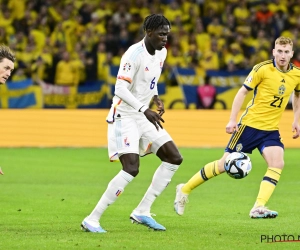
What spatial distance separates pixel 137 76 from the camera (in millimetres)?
8367

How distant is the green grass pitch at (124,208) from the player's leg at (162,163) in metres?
0.21

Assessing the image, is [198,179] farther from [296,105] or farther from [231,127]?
[296,105]

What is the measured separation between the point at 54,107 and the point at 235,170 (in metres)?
12.5

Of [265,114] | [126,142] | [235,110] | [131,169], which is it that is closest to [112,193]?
[131,169]

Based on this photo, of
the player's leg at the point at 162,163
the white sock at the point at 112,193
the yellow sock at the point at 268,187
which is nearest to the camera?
the white sock at the point at 112,193

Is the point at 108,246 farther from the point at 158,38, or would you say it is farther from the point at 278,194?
the point at 278,194

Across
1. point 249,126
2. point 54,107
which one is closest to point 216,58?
point 54,107

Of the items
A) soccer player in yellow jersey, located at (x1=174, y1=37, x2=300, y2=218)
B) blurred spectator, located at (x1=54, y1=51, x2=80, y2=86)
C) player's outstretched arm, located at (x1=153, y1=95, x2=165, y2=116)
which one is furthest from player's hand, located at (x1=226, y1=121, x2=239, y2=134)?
blurred spectator, located at (x1=54, y1=51, x2=80, y2=86)

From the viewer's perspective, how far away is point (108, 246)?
282 inches

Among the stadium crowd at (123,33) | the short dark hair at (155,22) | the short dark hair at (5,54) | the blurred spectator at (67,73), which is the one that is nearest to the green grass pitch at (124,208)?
the short dark hair at (5,54)

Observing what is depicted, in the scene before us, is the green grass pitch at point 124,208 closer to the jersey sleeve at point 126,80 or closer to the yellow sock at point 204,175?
the yellow sock at point 204,175

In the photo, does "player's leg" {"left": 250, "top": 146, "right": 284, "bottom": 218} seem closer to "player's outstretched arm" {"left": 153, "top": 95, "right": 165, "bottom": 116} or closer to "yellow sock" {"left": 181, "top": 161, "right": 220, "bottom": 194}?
"yellow sock" {"left": 181, "top": 161, "right": 220, "bottom": 194}

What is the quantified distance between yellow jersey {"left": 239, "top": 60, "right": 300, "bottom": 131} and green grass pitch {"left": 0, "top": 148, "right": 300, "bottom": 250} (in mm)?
1184

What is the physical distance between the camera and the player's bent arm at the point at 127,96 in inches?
314
